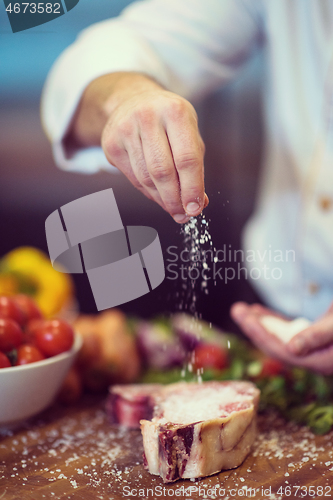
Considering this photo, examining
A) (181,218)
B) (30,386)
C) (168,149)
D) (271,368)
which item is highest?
(168,149)

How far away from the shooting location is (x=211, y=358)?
1.05m

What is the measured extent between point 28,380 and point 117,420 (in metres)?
0.19

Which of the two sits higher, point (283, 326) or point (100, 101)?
point (100, 101)

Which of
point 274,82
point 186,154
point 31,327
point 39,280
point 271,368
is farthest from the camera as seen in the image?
point 39,280

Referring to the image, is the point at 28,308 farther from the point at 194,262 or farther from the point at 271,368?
the point at 271,368

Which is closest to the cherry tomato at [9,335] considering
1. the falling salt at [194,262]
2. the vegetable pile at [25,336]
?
the vegetable pile at [25,336]

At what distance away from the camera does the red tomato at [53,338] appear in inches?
32.8

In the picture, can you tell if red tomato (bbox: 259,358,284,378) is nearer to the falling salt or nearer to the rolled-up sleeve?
the falling salt

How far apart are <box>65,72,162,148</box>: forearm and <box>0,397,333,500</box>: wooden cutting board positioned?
0.55m

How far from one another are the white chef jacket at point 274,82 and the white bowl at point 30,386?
40cm

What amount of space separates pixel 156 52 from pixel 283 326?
659 mm

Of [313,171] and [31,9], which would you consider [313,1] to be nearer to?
[313,171]

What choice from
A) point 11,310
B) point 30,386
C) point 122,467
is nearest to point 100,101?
point 11,310

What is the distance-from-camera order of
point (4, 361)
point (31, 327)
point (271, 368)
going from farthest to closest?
point (271, 368) < point (31, 327) < point (4, 361)
